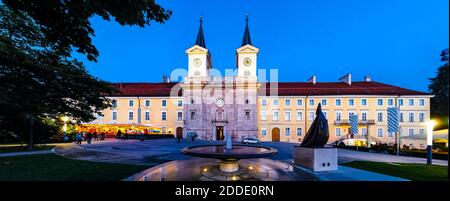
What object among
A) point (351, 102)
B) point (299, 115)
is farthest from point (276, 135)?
point (351, 102)

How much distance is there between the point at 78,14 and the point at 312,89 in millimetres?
39965

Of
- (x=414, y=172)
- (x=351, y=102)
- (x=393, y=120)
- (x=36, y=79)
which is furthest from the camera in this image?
(x=351, y=102)

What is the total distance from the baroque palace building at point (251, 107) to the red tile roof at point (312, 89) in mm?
166

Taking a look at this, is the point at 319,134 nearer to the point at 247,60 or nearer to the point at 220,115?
the point at 220,115

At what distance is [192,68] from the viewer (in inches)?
1547

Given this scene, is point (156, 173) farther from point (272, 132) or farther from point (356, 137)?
point (356, 137)

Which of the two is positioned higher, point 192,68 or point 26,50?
point 192,68

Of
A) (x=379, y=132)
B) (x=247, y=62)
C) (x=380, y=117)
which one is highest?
(x=247, y=62)

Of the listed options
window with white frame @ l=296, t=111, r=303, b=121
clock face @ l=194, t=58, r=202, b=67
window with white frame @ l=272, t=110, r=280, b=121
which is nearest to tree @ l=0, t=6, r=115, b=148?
clock face @ l=194, t=58, r=202, b=67

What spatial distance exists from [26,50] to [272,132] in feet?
115

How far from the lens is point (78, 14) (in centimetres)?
427

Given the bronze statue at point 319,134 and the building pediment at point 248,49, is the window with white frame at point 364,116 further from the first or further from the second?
the bronze statue at point 319,134

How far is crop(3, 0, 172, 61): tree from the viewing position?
400 cm
